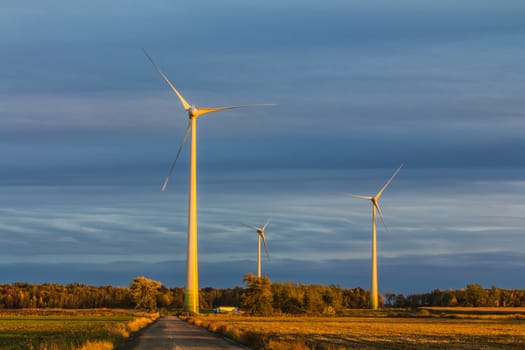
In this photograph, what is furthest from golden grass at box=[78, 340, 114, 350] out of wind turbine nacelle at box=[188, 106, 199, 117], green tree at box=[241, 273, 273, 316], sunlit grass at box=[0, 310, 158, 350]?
green tree at box=[241, 273, 273, 316]

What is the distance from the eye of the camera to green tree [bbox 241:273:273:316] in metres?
164

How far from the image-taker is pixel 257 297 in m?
164

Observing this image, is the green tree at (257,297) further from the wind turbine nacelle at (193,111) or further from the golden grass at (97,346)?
the golden grass at (97,346)

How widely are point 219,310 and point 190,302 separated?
6427 cm

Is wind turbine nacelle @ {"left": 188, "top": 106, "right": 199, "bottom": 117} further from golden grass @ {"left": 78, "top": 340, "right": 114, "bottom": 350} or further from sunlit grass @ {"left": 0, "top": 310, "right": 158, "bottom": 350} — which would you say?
golden grass @ {"left": 78, "top": 340, "right": 114, "bottom": 350}

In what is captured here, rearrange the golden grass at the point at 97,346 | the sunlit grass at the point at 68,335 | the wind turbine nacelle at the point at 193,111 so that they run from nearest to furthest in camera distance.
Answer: the golden grass at the point at 97,346, the sunlit grass at the point at 68,335, the wind turbine nacelle at the point at 193,111

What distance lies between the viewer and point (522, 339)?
2493 inches

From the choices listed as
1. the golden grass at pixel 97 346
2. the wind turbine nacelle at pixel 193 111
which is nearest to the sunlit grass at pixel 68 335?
the golden grass at pixel 97 346

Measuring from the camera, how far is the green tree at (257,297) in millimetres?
163500

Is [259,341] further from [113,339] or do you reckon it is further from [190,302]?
[190,302]

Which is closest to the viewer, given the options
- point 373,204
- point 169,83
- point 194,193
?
point 169,83

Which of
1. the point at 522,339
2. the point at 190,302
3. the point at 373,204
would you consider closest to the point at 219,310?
the point at 373,204

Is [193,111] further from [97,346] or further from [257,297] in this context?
[97,346]

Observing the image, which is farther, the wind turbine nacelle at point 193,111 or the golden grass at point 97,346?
the wind turbine nacelle at point 193,111
